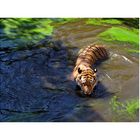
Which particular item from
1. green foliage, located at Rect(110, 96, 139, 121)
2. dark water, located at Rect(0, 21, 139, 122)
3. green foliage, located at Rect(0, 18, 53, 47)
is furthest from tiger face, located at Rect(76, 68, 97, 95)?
green foliage, located at Rect(0, 18, 53, 47)

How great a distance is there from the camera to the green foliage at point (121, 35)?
27.1 feet

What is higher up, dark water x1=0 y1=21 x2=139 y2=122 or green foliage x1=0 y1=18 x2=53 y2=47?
green foliage x1=0 y1=18 x2=53 y2=47

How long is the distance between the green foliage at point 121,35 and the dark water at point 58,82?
0.71ft

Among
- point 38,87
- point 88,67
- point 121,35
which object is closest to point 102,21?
point 121,35

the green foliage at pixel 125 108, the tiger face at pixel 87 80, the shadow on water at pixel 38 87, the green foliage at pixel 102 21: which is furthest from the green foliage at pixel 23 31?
the green foliage at pixel 125 108

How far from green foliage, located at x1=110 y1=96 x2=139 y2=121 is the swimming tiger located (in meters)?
0.45

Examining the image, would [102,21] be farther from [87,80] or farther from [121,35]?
[87,80]

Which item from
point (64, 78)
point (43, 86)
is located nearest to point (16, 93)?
point (43, 86)

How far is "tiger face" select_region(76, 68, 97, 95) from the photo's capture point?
6.23m

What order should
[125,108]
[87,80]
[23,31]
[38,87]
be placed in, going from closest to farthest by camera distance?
[125,108], [87,80], [38,87], [23,31]

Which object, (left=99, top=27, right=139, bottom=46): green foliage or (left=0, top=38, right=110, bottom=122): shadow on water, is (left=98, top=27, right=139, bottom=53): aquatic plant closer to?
(left=99, top=27, right=139, bottom=46): green foliage

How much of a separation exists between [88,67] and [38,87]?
36.9 inches

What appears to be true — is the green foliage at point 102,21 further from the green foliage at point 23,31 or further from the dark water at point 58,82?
the green foliage at point 23,31

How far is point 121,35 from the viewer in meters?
8.48
